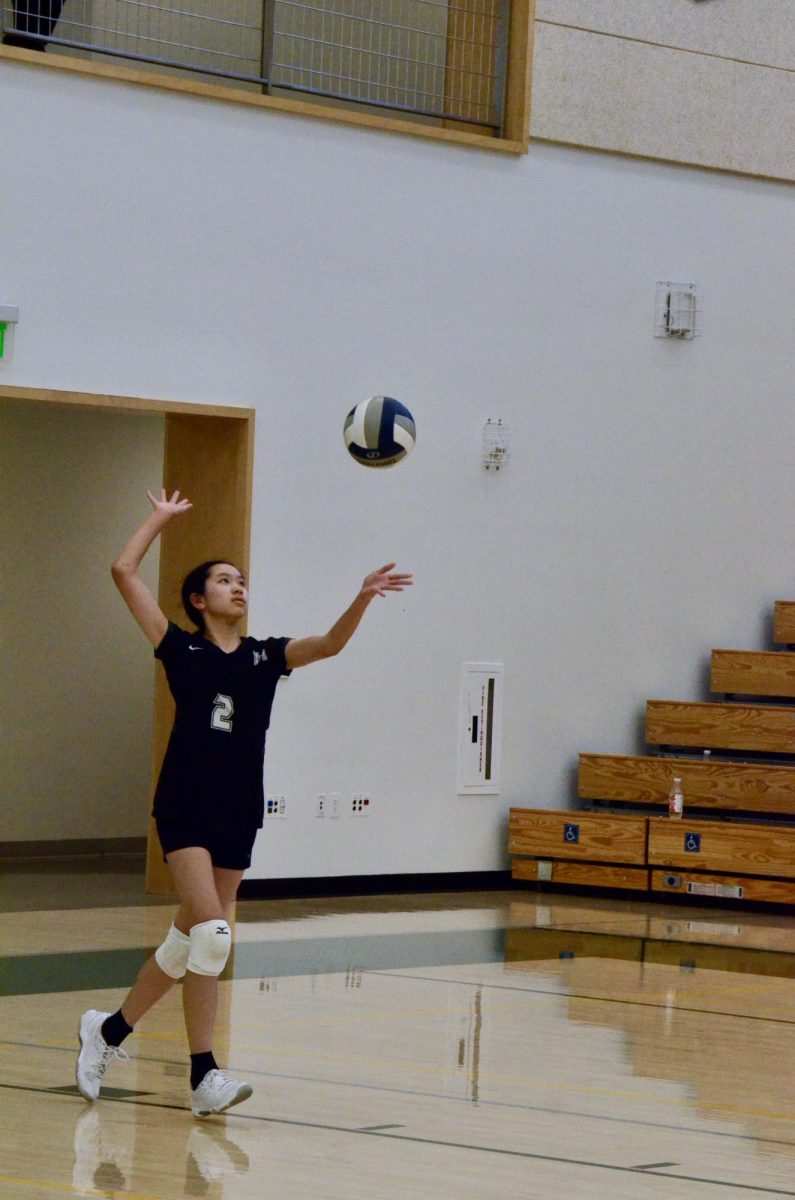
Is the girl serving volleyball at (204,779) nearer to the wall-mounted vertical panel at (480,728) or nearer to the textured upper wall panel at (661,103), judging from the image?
the wall-mounted vertical panel at (480,728)

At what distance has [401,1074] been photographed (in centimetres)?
560

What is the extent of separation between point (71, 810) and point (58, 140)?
4217 millimetres

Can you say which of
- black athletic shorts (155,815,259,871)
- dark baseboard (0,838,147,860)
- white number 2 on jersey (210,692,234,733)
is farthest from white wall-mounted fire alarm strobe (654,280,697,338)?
black athletic shorts (155,815,259,871)

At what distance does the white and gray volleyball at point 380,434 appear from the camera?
6418 mm

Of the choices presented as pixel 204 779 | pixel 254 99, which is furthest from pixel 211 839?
pixel 254 99

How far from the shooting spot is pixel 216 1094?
4805mm

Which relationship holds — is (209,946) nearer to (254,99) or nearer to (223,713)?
(223,713)

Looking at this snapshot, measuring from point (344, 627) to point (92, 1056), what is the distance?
1274 millimetres

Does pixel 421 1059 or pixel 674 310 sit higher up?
pixel 674 310

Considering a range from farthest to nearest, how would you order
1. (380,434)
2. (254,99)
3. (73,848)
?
(73,848) < (254,99) < (380,434)

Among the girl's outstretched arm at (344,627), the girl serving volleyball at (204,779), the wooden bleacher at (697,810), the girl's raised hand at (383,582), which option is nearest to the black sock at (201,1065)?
the girl serving volleyball at (204,779)

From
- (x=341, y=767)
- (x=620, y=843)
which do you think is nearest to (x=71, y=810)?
(x=341, y=767)

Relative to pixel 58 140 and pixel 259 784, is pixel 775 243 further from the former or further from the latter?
pixel 259 784

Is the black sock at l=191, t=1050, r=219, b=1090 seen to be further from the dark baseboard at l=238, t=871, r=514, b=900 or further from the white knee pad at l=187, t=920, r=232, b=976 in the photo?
the dark baseboard at l=238, t=871, r=514, b=900
